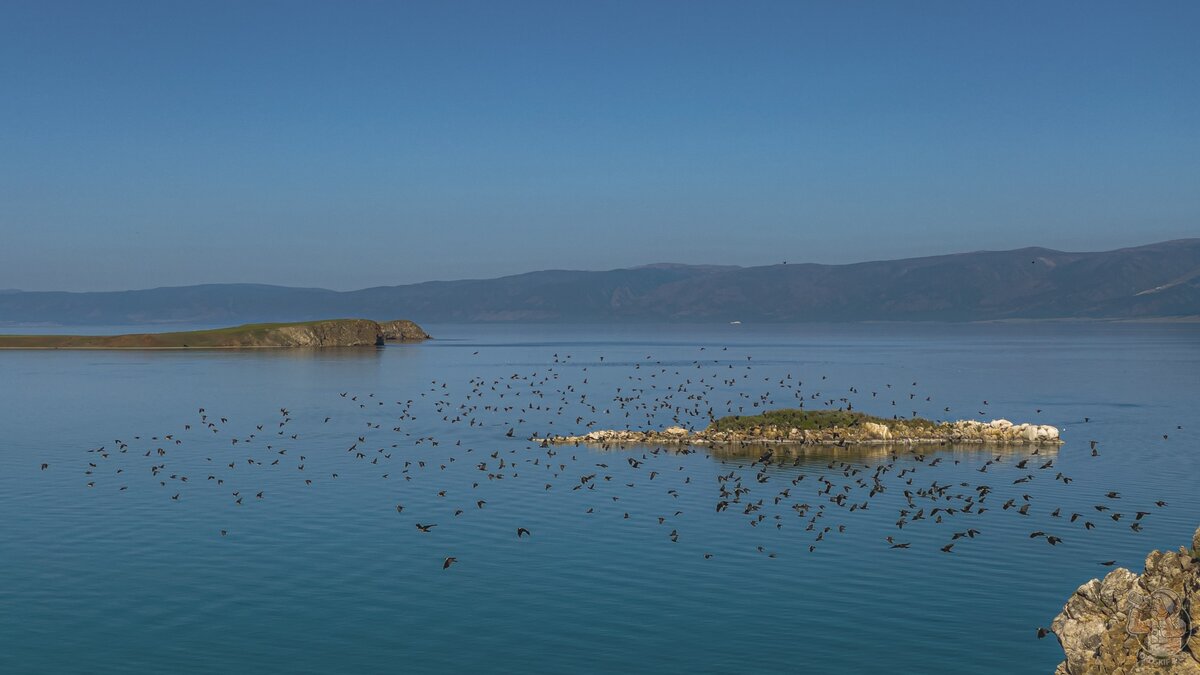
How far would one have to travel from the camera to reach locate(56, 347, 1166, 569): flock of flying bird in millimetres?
63875

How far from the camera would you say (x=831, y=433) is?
97000 mm

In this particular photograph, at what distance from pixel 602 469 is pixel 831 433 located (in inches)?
986

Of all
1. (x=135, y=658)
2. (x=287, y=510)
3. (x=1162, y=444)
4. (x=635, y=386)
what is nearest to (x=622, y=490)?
(x=287, y=510)

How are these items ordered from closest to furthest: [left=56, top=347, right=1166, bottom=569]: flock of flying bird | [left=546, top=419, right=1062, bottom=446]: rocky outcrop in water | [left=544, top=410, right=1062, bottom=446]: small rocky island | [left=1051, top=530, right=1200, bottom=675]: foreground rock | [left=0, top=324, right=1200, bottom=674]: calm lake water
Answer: [left=1051, top=530, right=1200, bottom=675]: foreground rock < [left=0, top=324, right=1200, bottom=674]: calm lake water < [left=56, top=347, right=1166, bottom=569]: flock of flying bird < [left=546, top=419, right=1062, bottom=446]: rocky outcrop in water < [left=544, top=410, right=1062, bottom=446]: small rocky island

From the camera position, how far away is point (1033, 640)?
40656 millimetres

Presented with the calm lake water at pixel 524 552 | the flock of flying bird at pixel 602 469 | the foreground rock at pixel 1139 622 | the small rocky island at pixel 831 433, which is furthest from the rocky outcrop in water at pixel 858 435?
the foreground rock at pixel 1139 622

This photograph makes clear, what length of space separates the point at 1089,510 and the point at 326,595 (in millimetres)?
45305

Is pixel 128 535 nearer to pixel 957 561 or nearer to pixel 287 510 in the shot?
pixel 287 510

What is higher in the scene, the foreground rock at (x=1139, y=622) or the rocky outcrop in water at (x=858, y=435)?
the foreground rock at (x=1139, y=622)

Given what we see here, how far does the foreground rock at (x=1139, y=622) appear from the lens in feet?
104

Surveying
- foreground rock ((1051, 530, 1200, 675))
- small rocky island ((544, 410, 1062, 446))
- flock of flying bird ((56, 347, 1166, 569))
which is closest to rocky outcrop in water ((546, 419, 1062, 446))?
small rocky island ((544, 410, 1062, 446))

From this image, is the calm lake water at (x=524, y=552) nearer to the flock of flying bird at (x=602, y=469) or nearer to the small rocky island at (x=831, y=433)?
the flock of flying bird at (x=602, y=469)

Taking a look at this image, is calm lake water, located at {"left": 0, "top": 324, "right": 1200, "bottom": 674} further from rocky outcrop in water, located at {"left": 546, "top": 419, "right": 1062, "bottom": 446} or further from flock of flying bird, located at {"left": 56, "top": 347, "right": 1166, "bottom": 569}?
rocky outcrop in water, located at {"left": 546, "top": 419, "right": 1062, "bottom": 446}

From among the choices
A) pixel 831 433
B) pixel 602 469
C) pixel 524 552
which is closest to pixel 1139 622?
pixel 524 552
